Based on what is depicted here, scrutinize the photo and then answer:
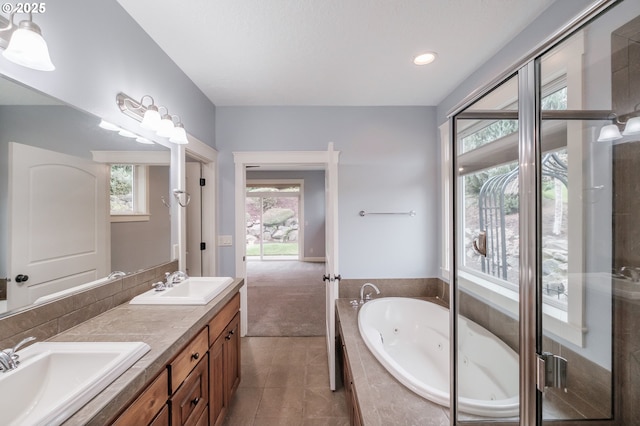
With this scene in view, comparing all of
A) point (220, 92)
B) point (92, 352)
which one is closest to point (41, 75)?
point (92, 352)

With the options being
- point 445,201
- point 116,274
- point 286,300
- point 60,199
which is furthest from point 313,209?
point 60,199

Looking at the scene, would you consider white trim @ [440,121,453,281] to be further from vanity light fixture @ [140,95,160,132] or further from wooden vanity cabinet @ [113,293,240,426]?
vanity light fixture @ [140,95,160,132]

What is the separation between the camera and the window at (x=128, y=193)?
4.54 feet

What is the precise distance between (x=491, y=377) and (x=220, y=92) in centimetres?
294

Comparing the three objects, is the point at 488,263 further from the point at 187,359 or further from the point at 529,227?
the point at 187,359

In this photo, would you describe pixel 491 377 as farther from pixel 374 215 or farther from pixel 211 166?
pixel 211 166

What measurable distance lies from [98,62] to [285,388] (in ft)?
→ 8.18

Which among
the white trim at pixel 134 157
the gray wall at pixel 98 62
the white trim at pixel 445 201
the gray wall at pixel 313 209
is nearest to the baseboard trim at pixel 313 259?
the gray wall at pixel 313 209

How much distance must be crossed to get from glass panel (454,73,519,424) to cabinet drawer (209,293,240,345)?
4.30ft

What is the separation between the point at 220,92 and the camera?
237 cm

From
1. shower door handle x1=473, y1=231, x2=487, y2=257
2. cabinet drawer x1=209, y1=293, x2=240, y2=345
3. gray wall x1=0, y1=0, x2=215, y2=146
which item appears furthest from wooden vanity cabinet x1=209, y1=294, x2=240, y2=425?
shower door handle x1=473, y1=231, x2=487, y2=257

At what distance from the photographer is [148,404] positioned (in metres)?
0.88

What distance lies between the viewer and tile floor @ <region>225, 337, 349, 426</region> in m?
1.74

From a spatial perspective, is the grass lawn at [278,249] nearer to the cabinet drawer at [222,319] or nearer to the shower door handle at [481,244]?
the cabinet drawer at [222,319]
